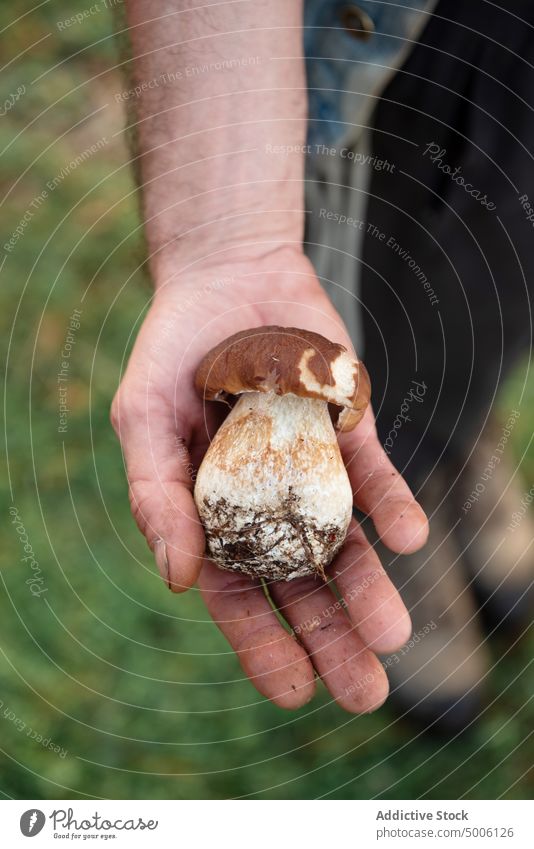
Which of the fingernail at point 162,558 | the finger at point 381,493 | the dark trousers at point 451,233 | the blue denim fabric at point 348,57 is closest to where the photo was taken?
the fingernail at point 162,558

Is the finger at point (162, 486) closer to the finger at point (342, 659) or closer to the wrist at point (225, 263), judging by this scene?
the finger at point (342, 659)

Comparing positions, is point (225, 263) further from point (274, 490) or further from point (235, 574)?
point (235, 574)

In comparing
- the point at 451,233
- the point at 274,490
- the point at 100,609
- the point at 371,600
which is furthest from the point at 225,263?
the point at 100,609

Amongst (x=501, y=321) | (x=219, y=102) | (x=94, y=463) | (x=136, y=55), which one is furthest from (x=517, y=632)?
(x=136, y=55)

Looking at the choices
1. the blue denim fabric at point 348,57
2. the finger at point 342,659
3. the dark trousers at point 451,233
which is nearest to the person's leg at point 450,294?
the dark trousers at point 451,233

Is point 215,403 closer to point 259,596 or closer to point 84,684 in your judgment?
point 259,596

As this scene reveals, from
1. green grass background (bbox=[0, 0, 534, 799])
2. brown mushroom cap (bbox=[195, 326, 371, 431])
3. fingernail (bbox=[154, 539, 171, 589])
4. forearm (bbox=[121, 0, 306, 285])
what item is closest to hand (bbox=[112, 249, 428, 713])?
fingernail (bbox=[154, 539, 171, 589])

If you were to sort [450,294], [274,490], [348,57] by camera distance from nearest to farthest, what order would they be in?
[274,490], [348,57], [450,294]
